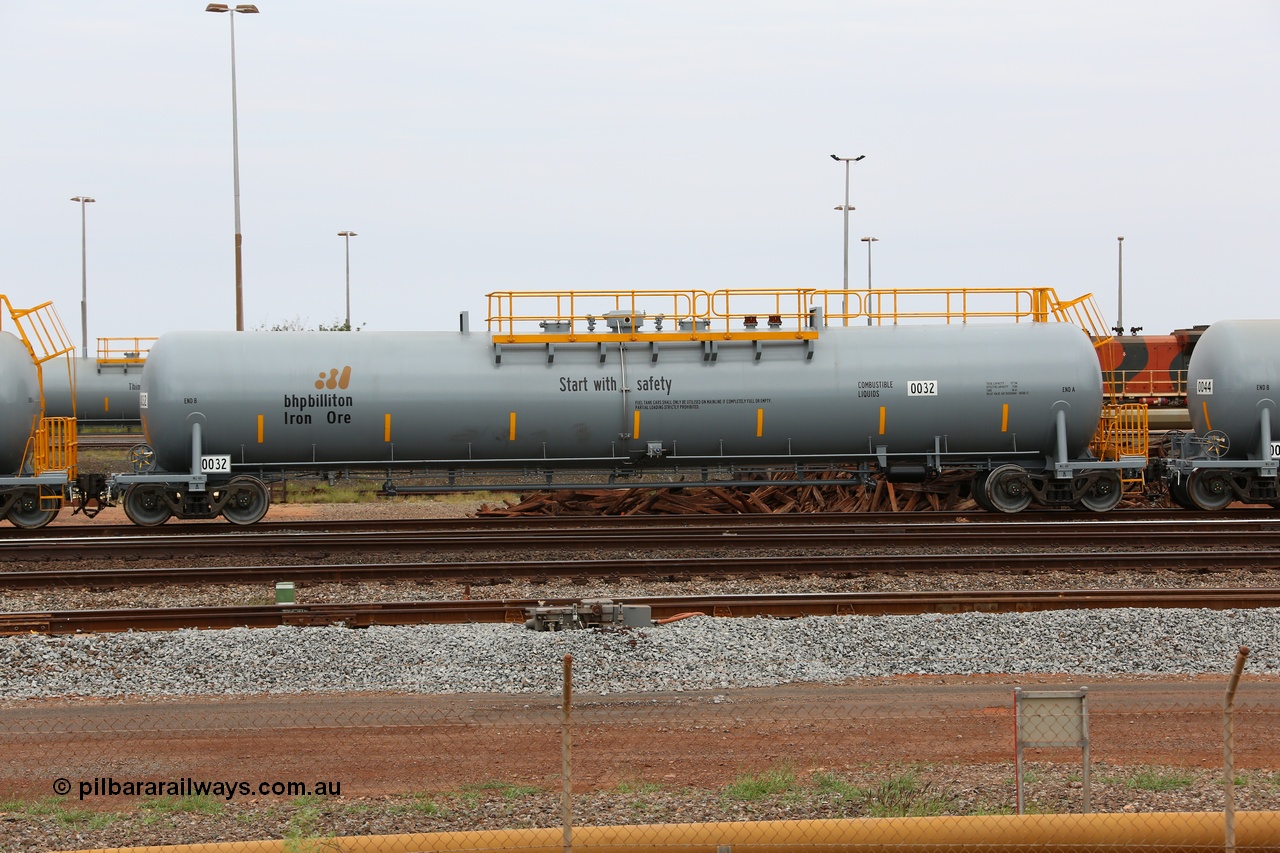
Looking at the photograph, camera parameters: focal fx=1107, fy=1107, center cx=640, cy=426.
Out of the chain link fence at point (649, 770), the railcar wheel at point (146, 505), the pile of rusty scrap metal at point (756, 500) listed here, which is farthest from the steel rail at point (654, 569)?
the pile of rusty scrap metal at point (756, 500)

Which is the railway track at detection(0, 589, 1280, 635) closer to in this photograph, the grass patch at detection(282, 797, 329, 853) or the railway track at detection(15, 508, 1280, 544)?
the grass patch at detection(282, 797, 329, 853)

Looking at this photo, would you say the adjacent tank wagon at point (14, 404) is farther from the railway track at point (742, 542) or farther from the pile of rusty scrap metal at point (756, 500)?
the pile of rusty scrap metal at point (756, 500)

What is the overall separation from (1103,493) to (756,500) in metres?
6.90

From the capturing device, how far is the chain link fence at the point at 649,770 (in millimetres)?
5477

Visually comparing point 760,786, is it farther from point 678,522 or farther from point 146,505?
point 146,505

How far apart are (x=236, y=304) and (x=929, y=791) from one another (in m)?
24.9

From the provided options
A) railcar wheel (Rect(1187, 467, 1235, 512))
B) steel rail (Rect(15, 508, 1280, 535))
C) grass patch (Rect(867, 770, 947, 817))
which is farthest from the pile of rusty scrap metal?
grass patch (Rect(867, 770, 947, 817))

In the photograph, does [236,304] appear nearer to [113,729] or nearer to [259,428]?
[259,428]

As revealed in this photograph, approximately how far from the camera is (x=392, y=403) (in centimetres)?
1950

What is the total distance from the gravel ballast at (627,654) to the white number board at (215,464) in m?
8.48

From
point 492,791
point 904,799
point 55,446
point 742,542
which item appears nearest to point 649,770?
point 492,791

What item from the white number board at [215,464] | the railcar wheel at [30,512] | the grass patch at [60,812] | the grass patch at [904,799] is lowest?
the grass patch at [60,812]

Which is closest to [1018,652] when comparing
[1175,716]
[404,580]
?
[1175,716]

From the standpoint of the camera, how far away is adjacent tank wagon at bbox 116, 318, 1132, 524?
19.4 m
